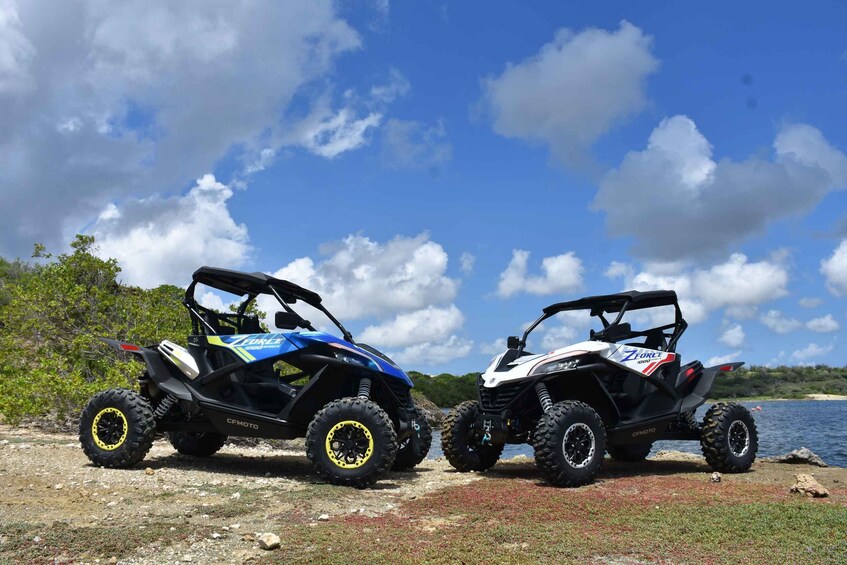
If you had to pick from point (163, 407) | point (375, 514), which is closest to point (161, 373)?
point (163, 407)

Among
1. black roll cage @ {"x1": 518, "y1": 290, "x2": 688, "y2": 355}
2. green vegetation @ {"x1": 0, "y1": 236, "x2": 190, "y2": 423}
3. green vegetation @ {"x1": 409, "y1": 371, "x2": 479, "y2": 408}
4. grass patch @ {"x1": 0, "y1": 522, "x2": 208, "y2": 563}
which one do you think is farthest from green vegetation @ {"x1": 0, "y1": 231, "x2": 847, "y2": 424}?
green vegetation @ {"x1": 409, "y1": 371, "x2": 479, "y2": 408}

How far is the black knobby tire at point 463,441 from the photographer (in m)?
9.69

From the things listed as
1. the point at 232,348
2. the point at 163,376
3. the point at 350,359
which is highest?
the point at 232,348

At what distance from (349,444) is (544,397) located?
97.7 inches

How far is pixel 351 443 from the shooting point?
7.91 m

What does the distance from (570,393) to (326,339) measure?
3.27m

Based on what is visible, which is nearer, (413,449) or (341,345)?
(341,345)

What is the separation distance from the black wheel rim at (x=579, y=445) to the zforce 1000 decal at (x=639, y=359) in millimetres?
Answer: 1168

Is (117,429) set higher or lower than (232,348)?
lower

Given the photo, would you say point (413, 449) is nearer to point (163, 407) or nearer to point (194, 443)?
point (163, 407)

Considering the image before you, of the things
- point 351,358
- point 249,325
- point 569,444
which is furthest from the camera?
point 249,325

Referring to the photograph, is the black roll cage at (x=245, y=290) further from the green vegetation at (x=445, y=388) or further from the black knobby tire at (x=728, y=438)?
the green vegetation at (x=445, y=388)

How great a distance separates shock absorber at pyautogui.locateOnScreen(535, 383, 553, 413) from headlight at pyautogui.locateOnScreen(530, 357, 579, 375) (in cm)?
18

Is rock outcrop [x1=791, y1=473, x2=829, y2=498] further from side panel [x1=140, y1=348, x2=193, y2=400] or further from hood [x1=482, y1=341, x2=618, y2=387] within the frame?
side panel [x1=140, y1=348, x2=193, y2=400]
